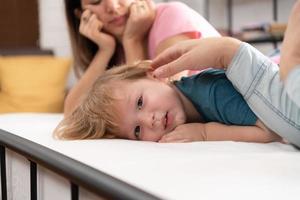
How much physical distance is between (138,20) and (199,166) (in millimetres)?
1007

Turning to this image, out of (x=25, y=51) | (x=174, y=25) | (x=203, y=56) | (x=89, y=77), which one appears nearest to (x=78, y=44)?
(x=89, y=77)

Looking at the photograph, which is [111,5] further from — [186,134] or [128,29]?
[186,134]

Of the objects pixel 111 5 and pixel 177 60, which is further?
pixel 111 5

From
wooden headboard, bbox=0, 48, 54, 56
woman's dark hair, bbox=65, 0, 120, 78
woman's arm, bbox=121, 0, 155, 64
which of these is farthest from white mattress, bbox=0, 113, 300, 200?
wooden headboard, bbox=0, 48, 54, 56

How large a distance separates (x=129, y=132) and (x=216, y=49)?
9.6 inches

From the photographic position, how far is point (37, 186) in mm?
808

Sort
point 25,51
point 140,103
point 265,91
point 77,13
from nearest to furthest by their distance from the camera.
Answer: point 265,91 < point 140,103 < point 77,13 < point 25,51

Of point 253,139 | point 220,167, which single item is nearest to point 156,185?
point 220,167

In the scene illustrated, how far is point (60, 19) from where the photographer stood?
330 cm

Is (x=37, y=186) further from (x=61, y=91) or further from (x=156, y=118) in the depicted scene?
(x=61, y=91)

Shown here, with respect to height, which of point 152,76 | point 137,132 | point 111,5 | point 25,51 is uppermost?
point 111,5

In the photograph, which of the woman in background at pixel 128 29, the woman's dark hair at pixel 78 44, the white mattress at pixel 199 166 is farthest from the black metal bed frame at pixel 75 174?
the woman's dark hair at pixel 78 44

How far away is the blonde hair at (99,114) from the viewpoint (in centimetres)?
100

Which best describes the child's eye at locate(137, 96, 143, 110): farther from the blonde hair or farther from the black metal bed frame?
the black metal bed frame
